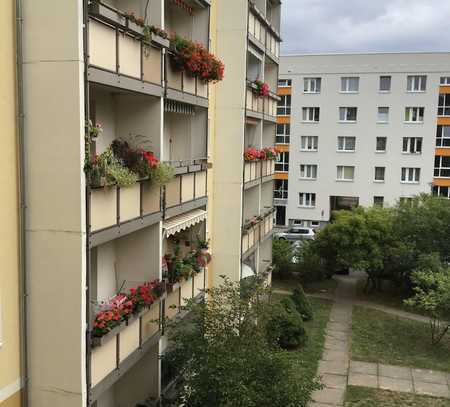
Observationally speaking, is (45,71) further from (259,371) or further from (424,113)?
(424,113)

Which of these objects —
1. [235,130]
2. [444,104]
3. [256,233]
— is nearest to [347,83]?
[444,104]

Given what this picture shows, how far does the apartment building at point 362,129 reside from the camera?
4797cm

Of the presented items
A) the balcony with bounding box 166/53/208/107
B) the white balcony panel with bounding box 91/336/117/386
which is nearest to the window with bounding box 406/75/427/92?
the balcony with bounding box 166/53/208/107

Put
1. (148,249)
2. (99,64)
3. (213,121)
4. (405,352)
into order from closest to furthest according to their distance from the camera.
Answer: (99,64) → (148,249) → (213,121) → (405,352)

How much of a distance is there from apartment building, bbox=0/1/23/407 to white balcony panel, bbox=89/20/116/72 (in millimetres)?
1122

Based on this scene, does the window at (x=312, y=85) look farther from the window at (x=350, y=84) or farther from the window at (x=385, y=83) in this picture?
the window at (x=385, y=83)

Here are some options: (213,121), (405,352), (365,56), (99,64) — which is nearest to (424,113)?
(365,56)

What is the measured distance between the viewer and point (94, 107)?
1047 cm

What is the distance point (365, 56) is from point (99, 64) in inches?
1763

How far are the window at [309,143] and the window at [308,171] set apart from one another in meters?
1.67

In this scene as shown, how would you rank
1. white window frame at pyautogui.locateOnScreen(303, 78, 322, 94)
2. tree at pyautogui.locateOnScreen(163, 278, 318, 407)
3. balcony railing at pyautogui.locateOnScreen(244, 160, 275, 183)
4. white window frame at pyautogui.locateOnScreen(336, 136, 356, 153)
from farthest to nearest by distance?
1. white window frame at pyautogui.locateOnScreen(303, 78, 322, 94)
2. white window frame at pyautogui.locateOnScreen(336, 136, 356, 153)
3. balcony railing at pyautogui.locateOnScreen(244, 160, 275, 183)
4. tree at pyautogui.locateOnScreen(163, 278, 318, 407)

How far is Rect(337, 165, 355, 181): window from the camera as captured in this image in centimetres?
5088

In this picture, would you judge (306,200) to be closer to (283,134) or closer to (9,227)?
(283,134)

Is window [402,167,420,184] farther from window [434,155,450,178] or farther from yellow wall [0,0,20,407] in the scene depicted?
yellow wall [0,0,20,407]
